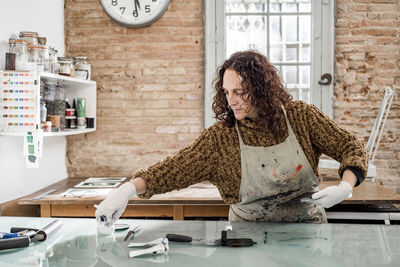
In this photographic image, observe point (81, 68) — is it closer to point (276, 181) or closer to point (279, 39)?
point (279, 39)

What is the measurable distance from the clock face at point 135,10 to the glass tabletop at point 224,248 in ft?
6.63

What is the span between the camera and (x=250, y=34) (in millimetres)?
3334

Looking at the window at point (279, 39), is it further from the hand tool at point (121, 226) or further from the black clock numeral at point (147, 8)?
the hand tool at point (121, 226)

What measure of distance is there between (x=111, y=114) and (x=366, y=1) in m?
2.23

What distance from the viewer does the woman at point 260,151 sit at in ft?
6.03

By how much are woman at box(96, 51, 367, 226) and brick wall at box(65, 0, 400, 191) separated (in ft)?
4.75

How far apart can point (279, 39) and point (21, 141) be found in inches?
82.3

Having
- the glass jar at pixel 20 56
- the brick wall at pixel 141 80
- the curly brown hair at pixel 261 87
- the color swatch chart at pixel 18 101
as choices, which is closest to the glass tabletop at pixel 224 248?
the curly brown hair at pixel 261 87

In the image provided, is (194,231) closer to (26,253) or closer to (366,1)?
(26,253)

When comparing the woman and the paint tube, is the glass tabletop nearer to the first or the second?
the paint tube

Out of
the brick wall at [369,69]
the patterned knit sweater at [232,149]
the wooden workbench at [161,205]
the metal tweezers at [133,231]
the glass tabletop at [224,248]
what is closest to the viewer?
the glass tabletop at [224,248]

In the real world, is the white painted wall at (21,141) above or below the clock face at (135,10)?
below

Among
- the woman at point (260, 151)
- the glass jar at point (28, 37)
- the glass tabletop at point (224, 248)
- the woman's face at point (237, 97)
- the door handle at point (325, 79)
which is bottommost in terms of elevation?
the glass tabletop at point (224, 248)

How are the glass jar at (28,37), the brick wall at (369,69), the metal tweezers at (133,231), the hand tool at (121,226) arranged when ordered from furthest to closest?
1. the brick wall at (369,69)
2. the glass jar at (28,37)
3. the hand tool at (121,226)
4. the metal tweezers at (133,231)
